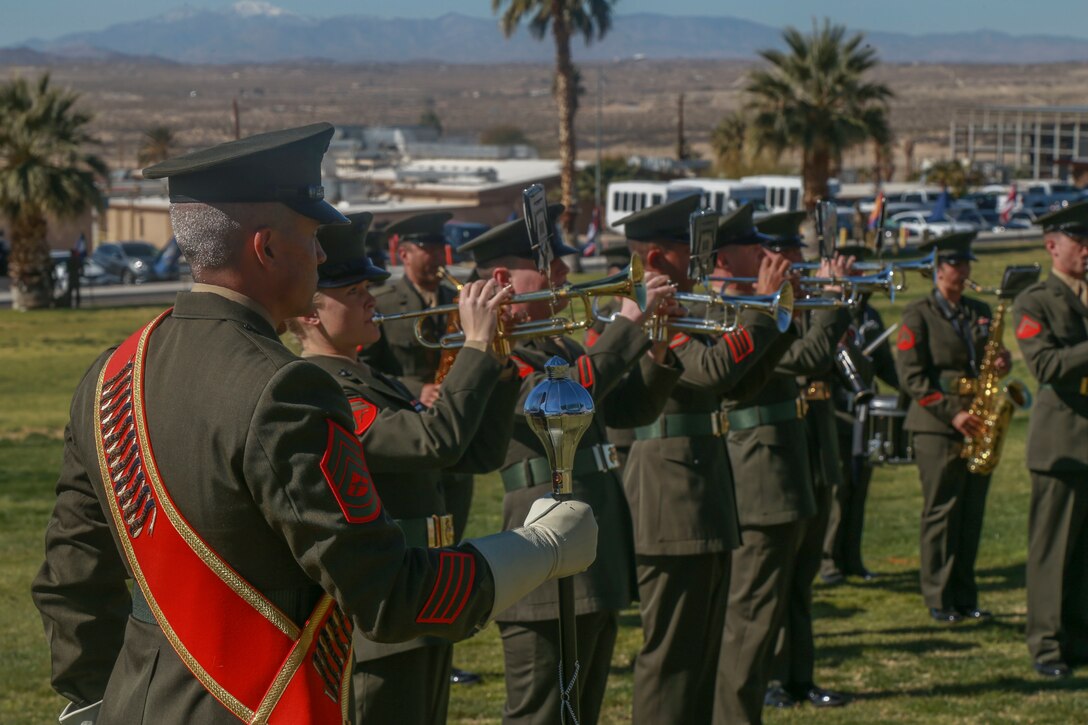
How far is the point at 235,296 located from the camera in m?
3.12

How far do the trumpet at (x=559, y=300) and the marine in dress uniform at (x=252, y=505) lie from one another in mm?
1866

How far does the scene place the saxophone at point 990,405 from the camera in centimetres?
935

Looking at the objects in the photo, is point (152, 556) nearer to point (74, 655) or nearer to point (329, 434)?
point (329, 434)

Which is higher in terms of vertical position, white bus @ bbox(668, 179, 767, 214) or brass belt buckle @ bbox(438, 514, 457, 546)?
brass belt buckle @ bbox(438, 514, 457, 546)

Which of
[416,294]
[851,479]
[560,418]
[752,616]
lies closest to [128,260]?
[416,294]

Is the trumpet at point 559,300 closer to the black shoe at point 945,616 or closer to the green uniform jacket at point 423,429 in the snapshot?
the green uniform jacket at point 423,429

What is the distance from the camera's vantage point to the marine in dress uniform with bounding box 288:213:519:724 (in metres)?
4.47

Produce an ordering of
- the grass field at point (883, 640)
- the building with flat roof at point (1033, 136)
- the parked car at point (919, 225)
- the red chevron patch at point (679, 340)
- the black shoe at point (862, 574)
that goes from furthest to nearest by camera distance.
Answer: the building with flat roof at point (1033, 136) → the parked car at point (919, 225) → the black shoe at point (862, 574) → the grass field at point (883, 640) → the red chevron patch at point (679, 340)

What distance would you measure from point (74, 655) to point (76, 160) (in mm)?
31309

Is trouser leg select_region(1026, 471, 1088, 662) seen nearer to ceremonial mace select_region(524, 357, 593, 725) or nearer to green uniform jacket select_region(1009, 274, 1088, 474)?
green uniform jacket select_region(1009, 274, 1088, 474)

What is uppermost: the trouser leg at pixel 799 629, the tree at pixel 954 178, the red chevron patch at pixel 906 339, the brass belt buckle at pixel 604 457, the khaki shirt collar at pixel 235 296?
the khaki shirt collar at pixel 235 296

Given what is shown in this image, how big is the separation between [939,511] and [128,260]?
3999 cm

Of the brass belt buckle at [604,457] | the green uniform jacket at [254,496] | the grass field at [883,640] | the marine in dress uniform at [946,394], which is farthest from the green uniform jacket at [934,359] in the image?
the green uniform jacket at [254,496]

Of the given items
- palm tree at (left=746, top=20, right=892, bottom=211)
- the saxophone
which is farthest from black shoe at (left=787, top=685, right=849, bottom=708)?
palm tree at (left=746, top=20, right=892, bottom=211)
